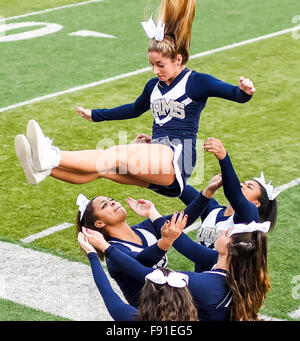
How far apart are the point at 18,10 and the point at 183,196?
11.9 meters

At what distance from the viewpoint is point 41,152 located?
487 centimetres

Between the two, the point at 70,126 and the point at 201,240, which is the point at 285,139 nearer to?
the point at 70,126

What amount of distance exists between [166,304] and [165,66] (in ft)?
6.28

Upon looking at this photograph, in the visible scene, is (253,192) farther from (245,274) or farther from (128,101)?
(128,101)

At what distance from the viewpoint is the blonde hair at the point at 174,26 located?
5.28 metres

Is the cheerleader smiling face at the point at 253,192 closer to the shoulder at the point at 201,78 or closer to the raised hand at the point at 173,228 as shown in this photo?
the shoulder at the point at 201,78

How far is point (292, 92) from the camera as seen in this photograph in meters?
11.8

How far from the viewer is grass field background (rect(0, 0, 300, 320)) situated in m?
7.64

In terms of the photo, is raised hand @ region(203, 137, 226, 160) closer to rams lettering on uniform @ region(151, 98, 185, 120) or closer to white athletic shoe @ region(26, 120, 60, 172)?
rams lettering on uniform @ region(151, 98, 185, 120)

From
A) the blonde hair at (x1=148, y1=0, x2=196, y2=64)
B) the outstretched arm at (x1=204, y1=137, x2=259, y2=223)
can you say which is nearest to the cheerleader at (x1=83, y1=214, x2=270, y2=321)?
the outstretched arm at (x1=204, y1=137, x2=259, y2=223)

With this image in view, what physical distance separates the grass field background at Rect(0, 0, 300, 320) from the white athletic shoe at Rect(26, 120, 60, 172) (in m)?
1.63

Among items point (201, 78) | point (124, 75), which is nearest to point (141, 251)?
point (201, 78)
